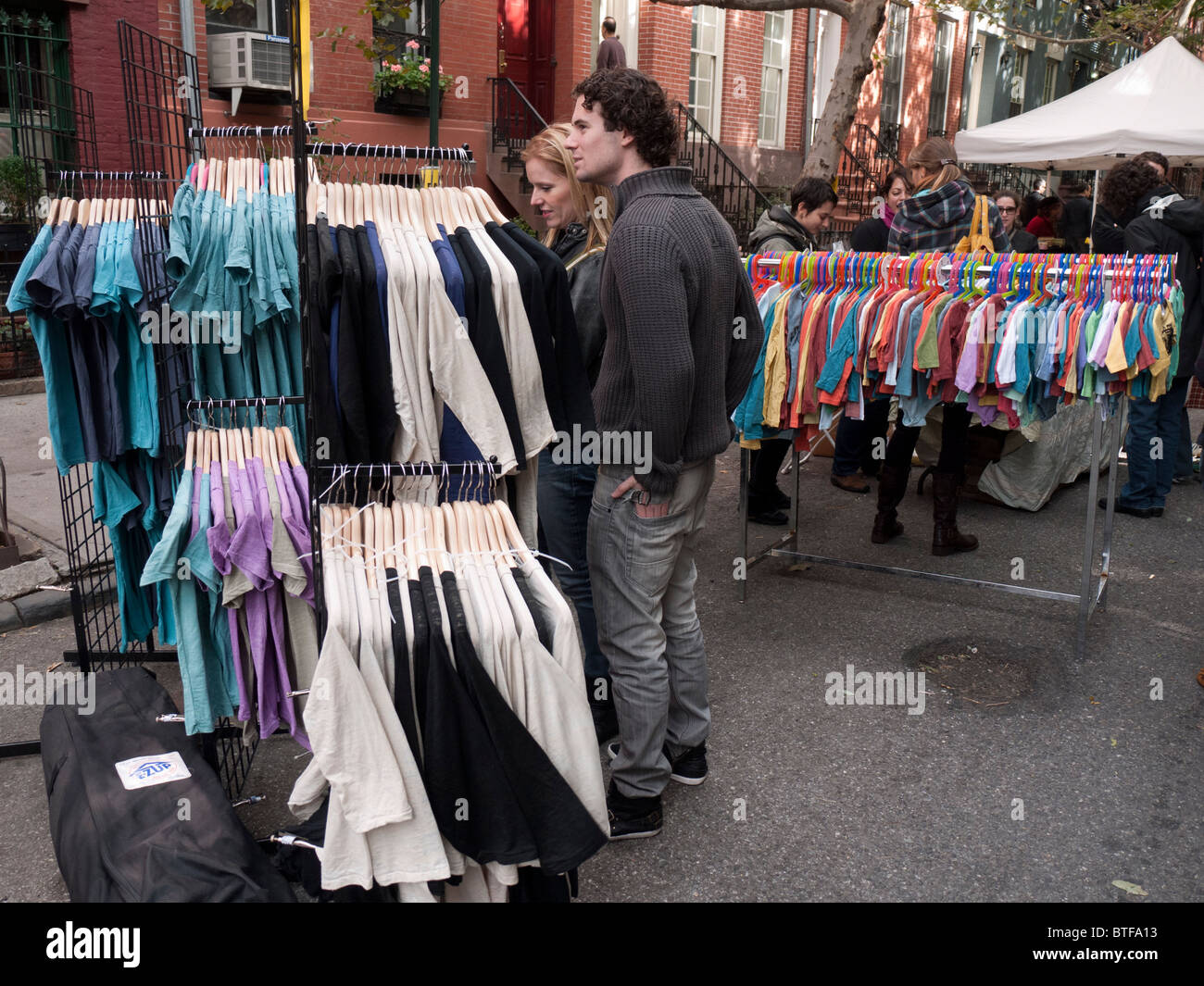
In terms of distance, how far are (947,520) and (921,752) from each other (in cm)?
235

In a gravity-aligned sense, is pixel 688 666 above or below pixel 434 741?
below

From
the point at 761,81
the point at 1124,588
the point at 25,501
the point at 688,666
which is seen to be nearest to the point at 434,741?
the point at 688,666

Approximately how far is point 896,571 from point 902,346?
1.18 meters

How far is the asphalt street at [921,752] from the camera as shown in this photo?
3.27 meters

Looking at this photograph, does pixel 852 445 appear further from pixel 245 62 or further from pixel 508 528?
pixel 245 62

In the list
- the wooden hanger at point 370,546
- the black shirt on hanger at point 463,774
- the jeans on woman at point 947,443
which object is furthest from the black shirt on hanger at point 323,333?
the jeans on woman at point 947,443

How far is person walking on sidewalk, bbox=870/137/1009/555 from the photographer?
5.88 m

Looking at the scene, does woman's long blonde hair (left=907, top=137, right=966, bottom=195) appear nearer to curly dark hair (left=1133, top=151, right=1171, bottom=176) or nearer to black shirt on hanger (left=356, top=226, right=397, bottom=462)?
curly dark hair (left=1133, top=151, right=1171, bottom=176)

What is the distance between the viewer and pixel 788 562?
596 centimetres

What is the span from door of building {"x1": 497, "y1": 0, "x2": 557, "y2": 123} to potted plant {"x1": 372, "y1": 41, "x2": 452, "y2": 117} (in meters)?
2.19

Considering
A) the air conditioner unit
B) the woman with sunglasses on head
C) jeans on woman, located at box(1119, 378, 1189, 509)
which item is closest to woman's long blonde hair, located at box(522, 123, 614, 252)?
jeans on woman, located at box(1119, 378, 1189, 509)

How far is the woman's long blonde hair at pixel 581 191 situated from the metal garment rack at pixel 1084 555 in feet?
5.96

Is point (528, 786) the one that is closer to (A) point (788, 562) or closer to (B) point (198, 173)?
(B) point (198, 173)

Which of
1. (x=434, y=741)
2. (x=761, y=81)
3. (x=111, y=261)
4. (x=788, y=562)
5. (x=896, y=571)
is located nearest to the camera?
(x=434, y=741)
